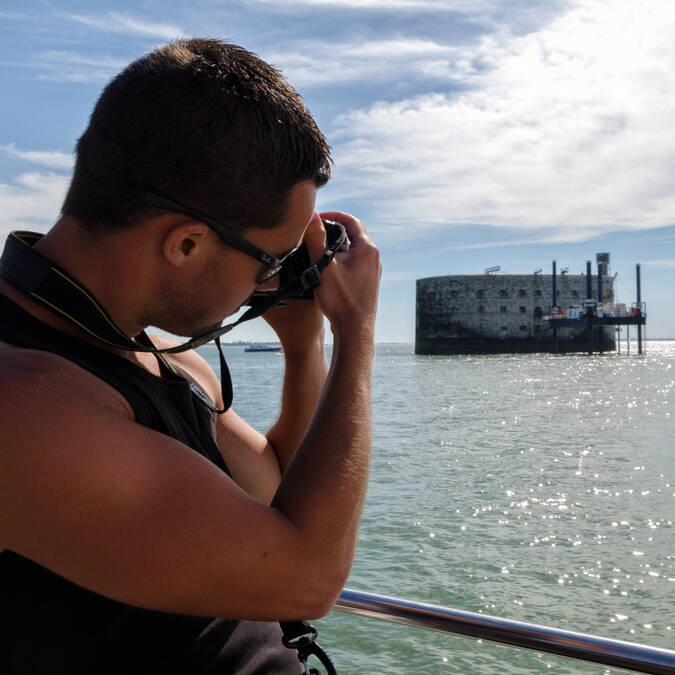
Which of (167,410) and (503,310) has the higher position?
(503,310)

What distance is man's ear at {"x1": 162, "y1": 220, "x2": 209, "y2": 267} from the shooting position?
37.9 inches

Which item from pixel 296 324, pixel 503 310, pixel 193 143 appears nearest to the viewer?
pixel 193 143

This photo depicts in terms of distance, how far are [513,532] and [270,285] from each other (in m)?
8.98

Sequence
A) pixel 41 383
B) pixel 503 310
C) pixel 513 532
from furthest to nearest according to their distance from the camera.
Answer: pixel 503 310 < pixel 513 532 < pixel 41 383

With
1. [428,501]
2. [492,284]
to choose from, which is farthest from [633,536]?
[492,284]

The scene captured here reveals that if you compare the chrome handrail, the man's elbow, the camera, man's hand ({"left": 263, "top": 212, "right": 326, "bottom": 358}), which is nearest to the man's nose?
the camera

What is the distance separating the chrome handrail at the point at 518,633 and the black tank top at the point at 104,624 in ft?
0.84

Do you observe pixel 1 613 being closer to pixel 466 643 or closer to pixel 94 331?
pixel 94 331

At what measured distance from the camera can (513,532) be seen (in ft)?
30.8

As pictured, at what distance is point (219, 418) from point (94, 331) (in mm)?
505

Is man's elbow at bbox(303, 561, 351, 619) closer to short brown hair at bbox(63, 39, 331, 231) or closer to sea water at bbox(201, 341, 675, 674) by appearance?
sea water at bbox(201, 341, 675, 674)

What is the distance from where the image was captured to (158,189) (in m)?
0.95

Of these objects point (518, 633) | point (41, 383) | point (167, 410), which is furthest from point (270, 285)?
point (518, 633)

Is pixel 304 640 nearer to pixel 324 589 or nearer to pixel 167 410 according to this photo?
pixel 324 589
